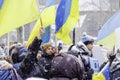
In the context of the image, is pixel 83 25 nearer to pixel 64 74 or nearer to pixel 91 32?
pixel 91 32

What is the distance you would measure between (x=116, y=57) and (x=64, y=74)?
2.43m

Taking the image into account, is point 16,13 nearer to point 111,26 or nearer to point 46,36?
point 46,36

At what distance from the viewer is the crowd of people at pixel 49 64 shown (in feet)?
15.9

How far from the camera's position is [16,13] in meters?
6.86

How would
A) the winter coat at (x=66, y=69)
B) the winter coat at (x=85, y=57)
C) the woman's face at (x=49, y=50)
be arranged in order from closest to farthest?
the winter coat at (x=66, y=69), the woman's face at (x=49, y=50), the winter coat at (x=85, y=57)

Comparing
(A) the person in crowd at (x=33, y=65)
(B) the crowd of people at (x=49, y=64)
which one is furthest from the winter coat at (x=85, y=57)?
(A) the person in crowd at (x=33, y=65)

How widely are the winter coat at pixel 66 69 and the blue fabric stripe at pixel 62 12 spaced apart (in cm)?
358

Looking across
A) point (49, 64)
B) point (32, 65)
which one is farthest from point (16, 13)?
point (32, 65)

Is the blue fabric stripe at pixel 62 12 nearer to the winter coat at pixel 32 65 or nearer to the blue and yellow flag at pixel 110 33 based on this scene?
the blue and yellow flag at pixel 110 33

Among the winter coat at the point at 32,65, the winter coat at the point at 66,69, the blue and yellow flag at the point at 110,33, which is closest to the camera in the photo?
the winter coat at the point at 66,69

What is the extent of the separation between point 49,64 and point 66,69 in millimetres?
1977

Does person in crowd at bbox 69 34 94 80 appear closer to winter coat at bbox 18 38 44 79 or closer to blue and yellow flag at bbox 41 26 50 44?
blue and yellow flag at bbox 41 26 50 44

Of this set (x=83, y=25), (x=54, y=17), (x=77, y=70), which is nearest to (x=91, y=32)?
(x=83, y=25)

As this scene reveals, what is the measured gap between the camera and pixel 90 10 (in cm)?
5319
